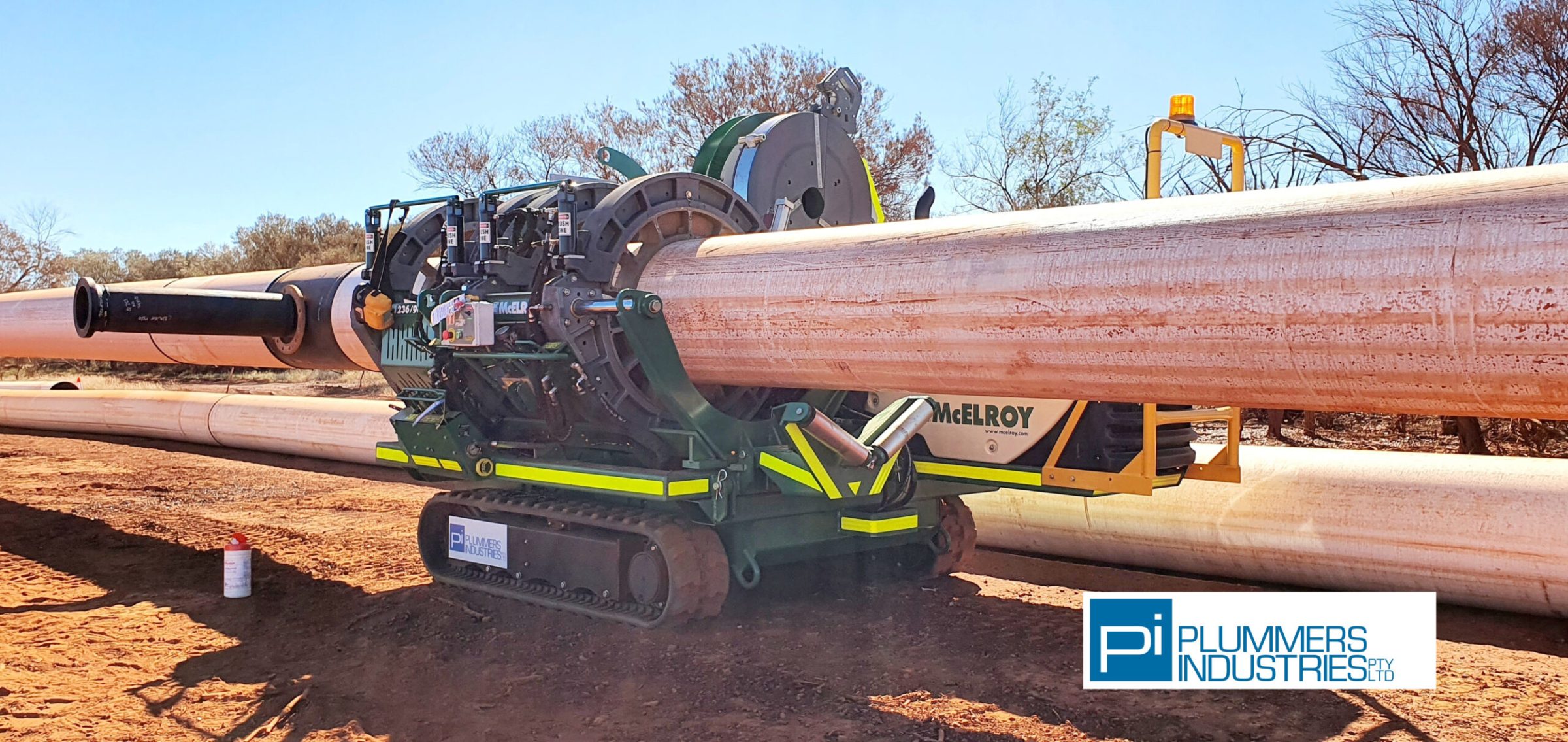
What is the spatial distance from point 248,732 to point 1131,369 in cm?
346

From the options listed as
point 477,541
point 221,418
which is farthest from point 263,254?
point 477,541

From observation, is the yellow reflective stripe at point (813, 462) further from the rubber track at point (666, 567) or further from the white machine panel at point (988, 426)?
the white machine panel at point (988, 426)

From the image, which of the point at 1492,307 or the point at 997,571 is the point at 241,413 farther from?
the point at 1492,307

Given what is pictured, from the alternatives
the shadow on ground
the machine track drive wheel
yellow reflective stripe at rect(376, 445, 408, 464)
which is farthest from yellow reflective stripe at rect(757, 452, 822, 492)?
yellow reflective stripe at rect(376, 445, 408, 464)

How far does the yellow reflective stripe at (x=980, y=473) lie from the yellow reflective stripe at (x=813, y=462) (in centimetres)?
85

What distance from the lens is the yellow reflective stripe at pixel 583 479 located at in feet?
18.5

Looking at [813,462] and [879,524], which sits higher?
[813,462]

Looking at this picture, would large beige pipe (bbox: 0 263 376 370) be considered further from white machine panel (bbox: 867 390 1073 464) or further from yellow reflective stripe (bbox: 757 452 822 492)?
white machine panel (bbox: 867 390 1073 464)

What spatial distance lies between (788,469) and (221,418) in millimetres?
10697

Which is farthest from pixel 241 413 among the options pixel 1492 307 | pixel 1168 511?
pixel 1492 307

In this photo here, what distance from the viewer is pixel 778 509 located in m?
6.11

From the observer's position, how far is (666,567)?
5832mm

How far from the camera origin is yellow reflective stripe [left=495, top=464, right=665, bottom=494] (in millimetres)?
5633

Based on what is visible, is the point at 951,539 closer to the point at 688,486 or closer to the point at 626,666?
the point at 688,486
